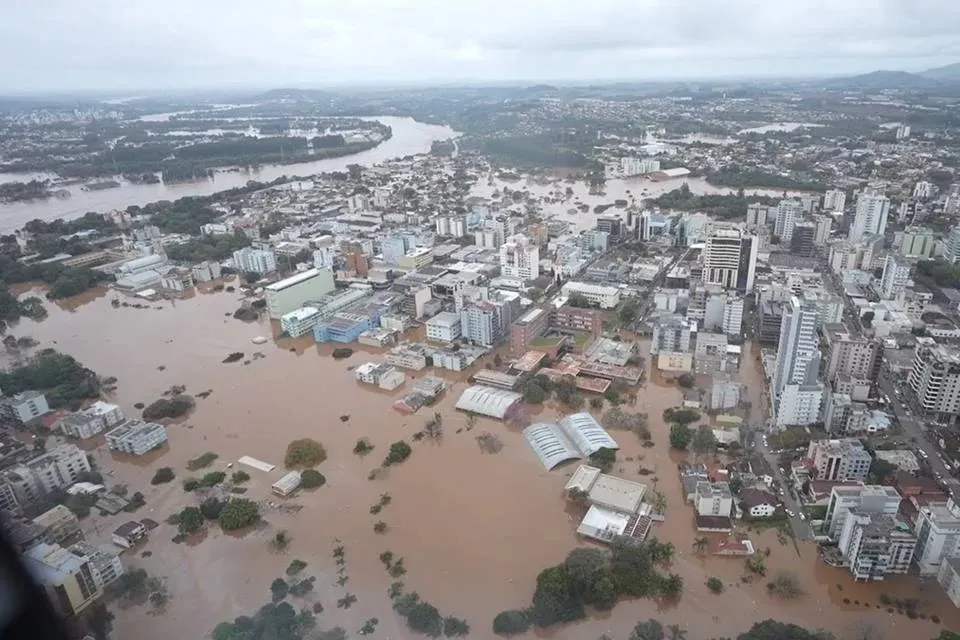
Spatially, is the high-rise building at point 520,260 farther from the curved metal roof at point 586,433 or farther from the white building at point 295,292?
the curved metal roof at point 586,433

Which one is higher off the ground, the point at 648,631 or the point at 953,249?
the point at 953,249

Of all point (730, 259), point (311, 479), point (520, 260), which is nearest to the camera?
point (311, 479)

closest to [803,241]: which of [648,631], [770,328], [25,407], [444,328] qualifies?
[770,328]

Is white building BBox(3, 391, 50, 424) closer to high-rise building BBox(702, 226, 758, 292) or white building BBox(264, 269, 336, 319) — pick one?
white building BBox(264, 269, 336, 319)

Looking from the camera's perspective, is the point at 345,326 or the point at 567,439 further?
the point at 345,326

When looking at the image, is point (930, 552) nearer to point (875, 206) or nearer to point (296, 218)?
point (875, 206)

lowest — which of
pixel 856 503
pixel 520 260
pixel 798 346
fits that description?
pixel 856 503

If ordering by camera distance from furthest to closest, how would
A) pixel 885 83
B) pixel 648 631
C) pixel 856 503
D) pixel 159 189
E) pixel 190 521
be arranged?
1. pixel 885 83
2. pixel 159 189
3. pixel 190 521
4. pixel 856 503
5. pixel 648 631

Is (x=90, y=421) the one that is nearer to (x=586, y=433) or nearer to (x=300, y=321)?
(x=300, y=321)

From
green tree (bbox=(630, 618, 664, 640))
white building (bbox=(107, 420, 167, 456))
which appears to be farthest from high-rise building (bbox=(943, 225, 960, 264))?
white building (bbox=(107, 420, 167, 456))
